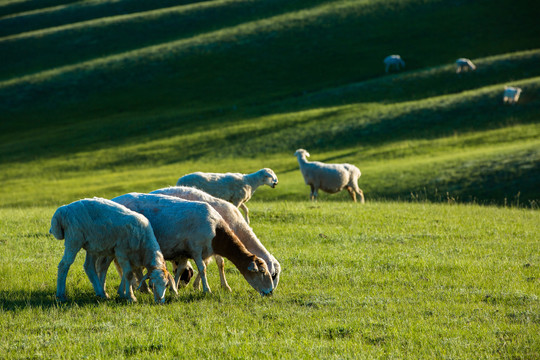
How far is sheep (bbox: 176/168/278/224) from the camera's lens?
16.2m

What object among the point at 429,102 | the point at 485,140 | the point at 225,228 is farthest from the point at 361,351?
the point at 429,102

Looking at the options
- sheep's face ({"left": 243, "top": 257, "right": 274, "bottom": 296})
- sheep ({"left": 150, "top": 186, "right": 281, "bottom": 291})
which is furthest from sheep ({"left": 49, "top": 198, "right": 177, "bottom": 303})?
sheep's face ({"left": 243, "top": 257, "right": 274, "bottom": 296})

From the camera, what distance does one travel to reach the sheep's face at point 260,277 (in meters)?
9.76

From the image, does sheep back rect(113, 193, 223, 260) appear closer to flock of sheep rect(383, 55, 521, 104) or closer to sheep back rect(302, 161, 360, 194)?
sheep back rect(302, 161, 360, 194)

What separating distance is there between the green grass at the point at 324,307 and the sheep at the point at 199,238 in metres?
0.46

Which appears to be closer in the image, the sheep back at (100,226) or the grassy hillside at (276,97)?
the sheep back at (100,226)

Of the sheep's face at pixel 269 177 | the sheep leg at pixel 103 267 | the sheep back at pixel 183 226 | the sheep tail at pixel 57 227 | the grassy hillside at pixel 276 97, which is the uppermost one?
the sheep tail at pixel 57 227

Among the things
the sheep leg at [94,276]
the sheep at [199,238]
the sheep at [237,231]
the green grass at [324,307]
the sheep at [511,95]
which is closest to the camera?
the green grass at [324,307]

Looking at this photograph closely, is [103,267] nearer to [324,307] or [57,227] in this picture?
[57,227]

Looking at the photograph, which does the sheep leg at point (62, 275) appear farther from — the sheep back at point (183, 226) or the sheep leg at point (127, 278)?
the sheep back at point (183, 226)

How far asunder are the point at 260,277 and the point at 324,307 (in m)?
1.47

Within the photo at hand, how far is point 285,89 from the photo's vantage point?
61.7 metres

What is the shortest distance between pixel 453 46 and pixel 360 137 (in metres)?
31.0

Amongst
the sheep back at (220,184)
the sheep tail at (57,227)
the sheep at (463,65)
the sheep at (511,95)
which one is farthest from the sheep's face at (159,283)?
the sheep at (463,65)
